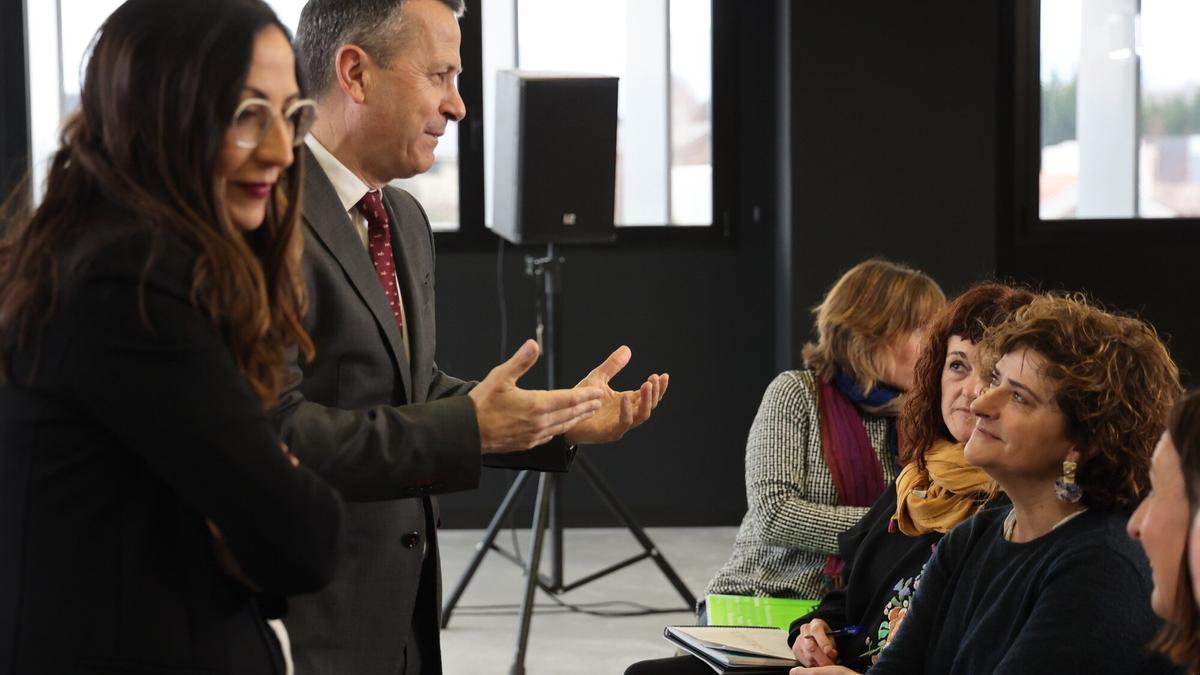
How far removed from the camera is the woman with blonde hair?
3.00 m

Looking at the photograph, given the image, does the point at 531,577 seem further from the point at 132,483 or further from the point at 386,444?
the point at 132,483

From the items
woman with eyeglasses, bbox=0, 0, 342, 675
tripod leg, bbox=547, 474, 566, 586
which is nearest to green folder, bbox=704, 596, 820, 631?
tripod leg, bbox=547, 474, 566, 586

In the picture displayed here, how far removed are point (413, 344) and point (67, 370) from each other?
2.66 feet

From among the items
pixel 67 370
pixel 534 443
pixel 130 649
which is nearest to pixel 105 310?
pixel 67 370

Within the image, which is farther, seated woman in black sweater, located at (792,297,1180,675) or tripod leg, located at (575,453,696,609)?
tripod leg, located at (575,453,696,609)

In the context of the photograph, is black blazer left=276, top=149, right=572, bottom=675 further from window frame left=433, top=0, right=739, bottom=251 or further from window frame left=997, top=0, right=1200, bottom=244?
window frame left=997, top=0, right=1200, bottom=244

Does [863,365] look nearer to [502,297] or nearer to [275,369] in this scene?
[275,369]

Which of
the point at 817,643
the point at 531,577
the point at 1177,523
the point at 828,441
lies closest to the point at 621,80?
the point at 531,577

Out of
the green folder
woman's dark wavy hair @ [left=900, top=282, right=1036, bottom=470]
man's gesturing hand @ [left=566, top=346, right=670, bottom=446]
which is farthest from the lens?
the green folder

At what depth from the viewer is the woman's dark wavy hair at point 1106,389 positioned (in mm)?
1925

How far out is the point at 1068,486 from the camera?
1.92 m

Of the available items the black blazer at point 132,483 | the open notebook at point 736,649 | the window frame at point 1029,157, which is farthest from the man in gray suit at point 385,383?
the window frame at point 1029,157

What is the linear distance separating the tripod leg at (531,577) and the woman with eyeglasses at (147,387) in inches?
111

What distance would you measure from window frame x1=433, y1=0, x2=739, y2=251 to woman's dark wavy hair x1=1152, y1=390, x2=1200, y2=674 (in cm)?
445
